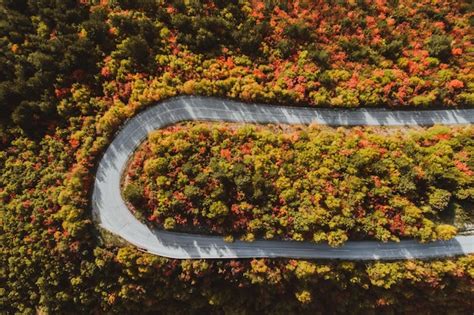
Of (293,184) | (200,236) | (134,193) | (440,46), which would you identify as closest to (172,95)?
(134,193)

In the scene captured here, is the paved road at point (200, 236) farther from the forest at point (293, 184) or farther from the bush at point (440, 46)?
the bush at point (440, 46)

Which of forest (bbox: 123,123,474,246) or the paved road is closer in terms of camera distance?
forest (bbox: 123,123,474,246)

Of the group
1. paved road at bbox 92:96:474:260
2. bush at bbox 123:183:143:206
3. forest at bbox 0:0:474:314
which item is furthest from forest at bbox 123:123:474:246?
paved road at bbox 92:96:474:260

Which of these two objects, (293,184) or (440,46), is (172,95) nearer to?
(293,184)

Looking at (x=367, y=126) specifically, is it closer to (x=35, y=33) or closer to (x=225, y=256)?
(x=225, y=256)

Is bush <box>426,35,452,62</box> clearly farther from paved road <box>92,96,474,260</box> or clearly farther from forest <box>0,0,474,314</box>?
paved road <box>92,96,474,260</box>

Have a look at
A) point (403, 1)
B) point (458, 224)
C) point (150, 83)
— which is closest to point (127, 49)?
point (150, 83)

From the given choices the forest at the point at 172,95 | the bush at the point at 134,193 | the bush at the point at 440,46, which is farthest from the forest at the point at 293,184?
the bush at the point at 440,46
